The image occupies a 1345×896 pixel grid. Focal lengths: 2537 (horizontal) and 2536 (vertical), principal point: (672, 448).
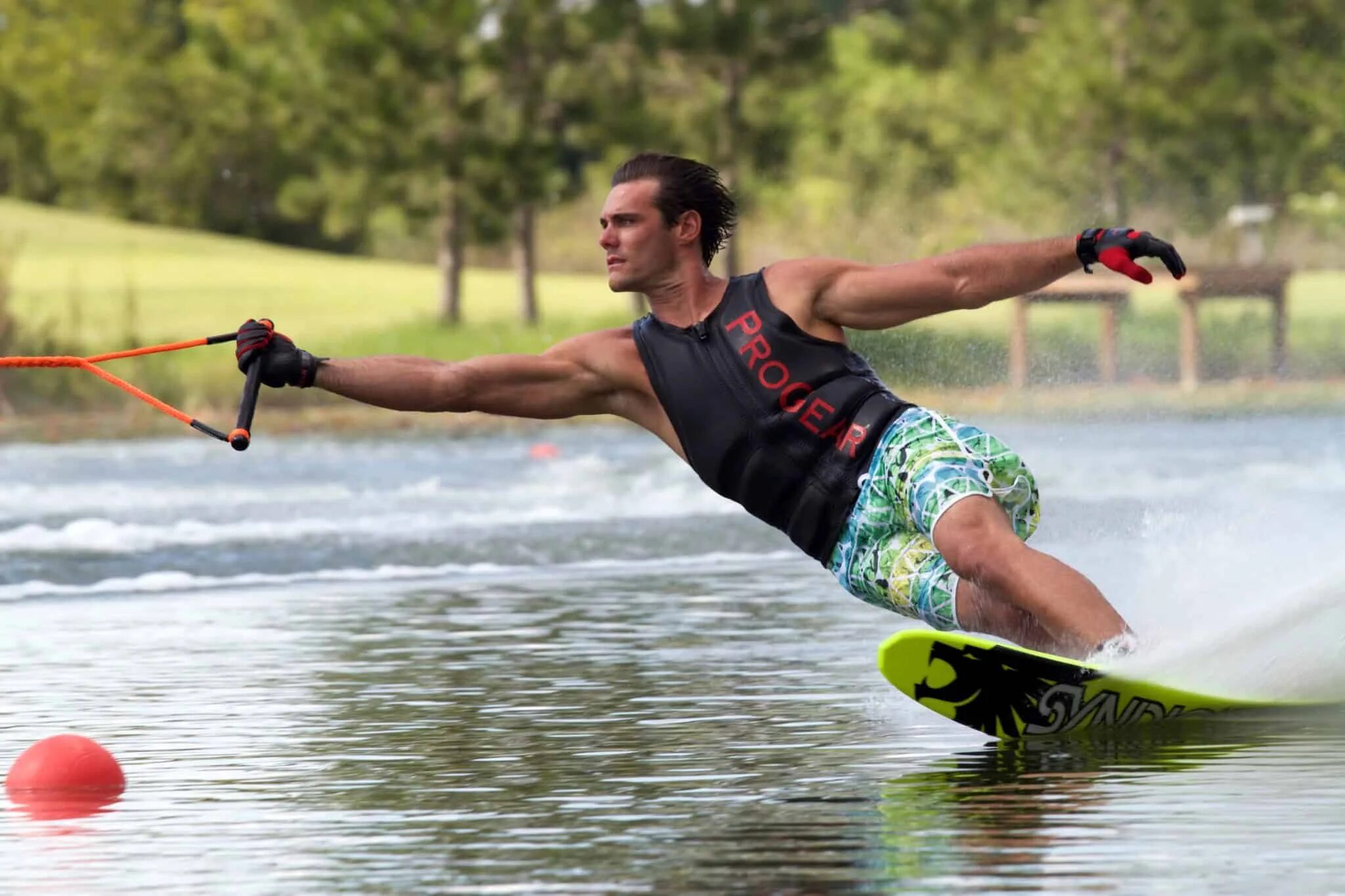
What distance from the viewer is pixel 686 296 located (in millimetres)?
6938

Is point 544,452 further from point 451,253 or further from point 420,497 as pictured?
point 451,253

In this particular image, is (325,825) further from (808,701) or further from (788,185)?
(788,185)

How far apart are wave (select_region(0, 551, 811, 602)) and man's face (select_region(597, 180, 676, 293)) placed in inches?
235

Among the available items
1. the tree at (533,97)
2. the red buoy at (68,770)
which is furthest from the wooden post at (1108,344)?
the red buoy at (68,770)

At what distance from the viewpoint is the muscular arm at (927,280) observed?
21.0ft

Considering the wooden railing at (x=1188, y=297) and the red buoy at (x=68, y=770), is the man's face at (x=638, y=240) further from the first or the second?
the wooden railing at (x=1188, y=297)

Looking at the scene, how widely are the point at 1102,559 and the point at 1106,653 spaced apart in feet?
19.8

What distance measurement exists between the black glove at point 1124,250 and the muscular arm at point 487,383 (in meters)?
1.42

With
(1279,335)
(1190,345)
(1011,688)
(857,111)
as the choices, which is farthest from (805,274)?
(857,111)

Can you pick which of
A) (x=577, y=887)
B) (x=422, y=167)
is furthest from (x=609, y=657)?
(x=422, y=167)

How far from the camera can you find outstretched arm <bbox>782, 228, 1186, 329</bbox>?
6266 mm

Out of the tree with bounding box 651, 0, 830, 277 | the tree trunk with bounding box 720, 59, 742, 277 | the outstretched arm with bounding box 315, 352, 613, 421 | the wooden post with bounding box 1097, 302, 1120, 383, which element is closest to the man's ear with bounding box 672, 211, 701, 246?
the outstretched arm with bounding box 315, 352, 613, 421

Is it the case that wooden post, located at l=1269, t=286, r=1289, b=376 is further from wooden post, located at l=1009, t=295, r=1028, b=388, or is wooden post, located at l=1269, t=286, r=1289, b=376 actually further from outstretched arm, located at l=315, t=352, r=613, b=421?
outstretched arm, located at l=315, t=352, r=613, b=421

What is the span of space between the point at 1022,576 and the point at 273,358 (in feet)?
6.51
